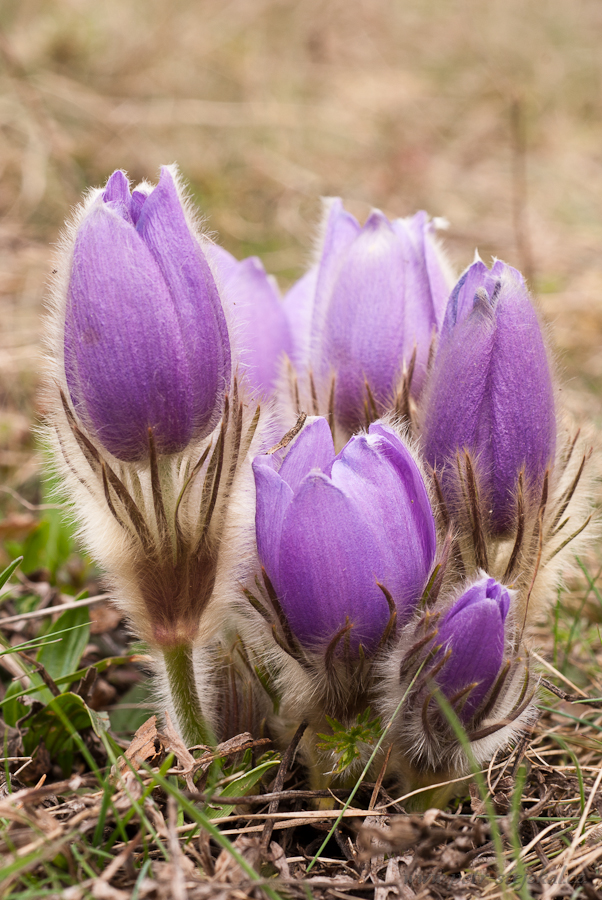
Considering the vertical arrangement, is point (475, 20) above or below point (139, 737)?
above

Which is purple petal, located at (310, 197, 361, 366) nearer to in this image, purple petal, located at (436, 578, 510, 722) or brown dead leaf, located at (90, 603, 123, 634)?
purple petal, located at (436, 578, 510, 722)

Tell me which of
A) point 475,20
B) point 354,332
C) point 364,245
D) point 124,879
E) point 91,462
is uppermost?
point 475,20

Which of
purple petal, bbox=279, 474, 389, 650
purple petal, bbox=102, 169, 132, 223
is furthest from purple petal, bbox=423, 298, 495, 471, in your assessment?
purple petal, bbox=102, 169, 132, 223

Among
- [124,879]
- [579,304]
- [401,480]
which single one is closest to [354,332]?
[401,480]

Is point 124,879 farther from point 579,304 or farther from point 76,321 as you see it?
point 579,304

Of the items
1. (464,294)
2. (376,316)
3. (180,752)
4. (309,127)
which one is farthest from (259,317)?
(309,127)

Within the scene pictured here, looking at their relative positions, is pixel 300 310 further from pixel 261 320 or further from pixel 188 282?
pixel 188 282
